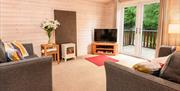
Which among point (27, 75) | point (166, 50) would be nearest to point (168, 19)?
point (166, 50)

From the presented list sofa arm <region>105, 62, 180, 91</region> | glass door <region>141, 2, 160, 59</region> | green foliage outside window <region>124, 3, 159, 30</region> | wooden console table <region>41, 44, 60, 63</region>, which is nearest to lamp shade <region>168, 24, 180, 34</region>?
glass door <region>141, 2, 160, 59</region>

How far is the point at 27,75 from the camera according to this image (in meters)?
1.72

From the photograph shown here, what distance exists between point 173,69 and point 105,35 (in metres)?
4.31

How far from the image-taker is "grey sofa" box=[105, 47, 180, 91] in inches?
39.9

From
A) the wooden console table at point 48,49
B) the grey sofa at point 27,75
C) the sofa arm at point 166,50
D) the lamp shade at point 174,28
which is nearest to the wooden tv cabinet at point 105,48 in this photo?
the wooden console table at point 48,49

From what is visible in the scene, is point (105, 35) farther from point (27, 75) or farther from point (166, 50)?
point (27, 75)

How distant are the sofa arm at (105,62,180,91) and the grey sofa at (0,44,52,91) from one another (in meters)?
0.95

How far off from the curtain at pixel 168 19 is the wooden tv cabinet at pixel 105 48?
1.75 m

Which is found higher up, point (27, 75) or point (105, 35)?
point (105, 35)

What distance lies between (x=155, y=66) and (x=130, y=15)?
427 centimetres

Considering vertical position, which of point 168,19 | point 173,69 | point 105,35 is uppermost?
point 168,19

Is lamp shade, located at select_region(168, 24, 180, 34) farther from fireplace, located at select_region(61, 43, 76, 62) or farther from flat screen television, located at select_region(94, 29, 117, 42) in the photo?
fireplace, located at select_region(61, 43, 76, 62)

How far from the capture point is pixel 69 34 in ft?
15.5

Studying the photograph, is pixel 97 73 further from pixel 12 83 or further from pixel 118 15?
pixel 118 15
